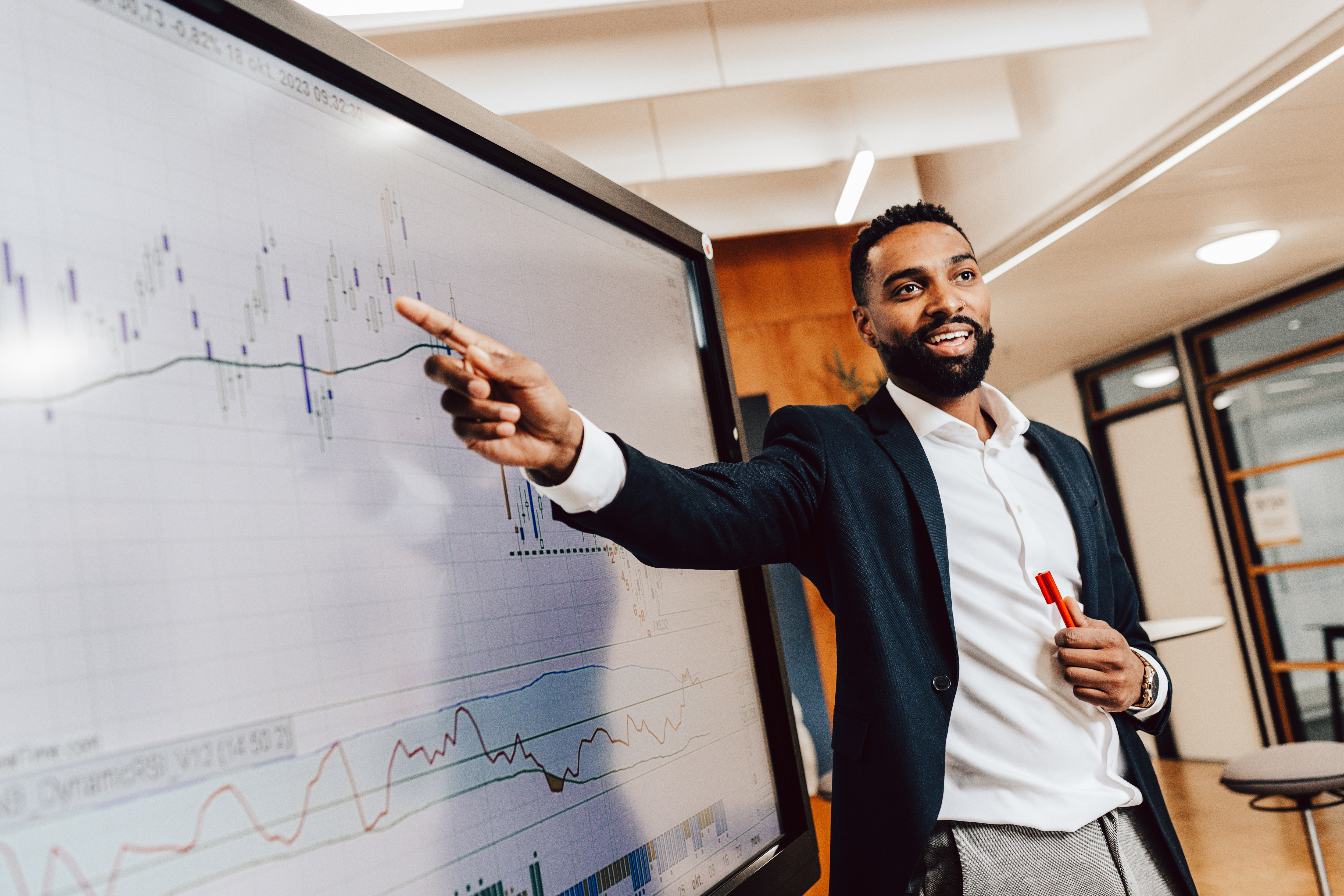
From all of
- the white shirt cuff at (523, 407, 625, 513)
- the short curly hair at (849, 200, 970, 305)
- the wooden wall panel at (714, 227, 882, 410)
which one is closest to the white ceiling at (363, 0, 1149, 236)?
the short curly hair at (849, 200, 970, 305)

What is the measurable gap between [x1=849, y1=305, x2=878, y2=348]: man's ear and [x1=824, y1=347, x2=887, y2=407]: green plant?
290cm

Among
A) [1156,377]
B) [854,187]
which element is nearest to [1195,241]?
[854,187]

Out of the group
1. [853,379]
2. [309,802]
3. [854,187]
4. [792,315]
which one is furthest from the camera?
[792,315]

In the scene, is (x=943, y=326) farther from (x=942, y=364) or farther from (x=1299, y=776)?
(x=1299, y=776)

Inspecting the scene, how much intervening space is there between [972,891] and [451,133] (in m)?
0.97

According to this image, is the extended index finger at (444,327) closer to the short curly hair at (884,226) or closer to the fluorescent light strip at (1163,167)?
the short curly hair at (884,226)

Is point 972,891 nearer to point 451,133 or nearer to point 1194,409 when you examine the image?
point 451,133

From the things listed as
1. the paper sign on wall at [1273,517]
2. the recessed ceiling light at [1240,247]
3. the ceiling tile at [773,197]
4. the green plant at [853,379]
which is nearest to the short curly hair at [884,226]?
the ceiling tile at [773,197]

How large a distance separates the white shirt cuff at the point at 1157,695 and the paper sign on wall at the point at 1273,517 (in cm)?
473

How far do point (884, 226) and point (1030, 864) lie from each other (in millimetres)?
902

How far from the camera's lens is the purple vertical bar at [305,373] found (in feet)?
2.02

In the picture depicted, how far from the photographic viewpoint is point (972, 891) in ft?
3.22

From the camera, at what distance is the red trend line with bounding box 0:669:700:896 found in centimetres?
43

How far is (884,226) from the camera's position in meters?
1.36
